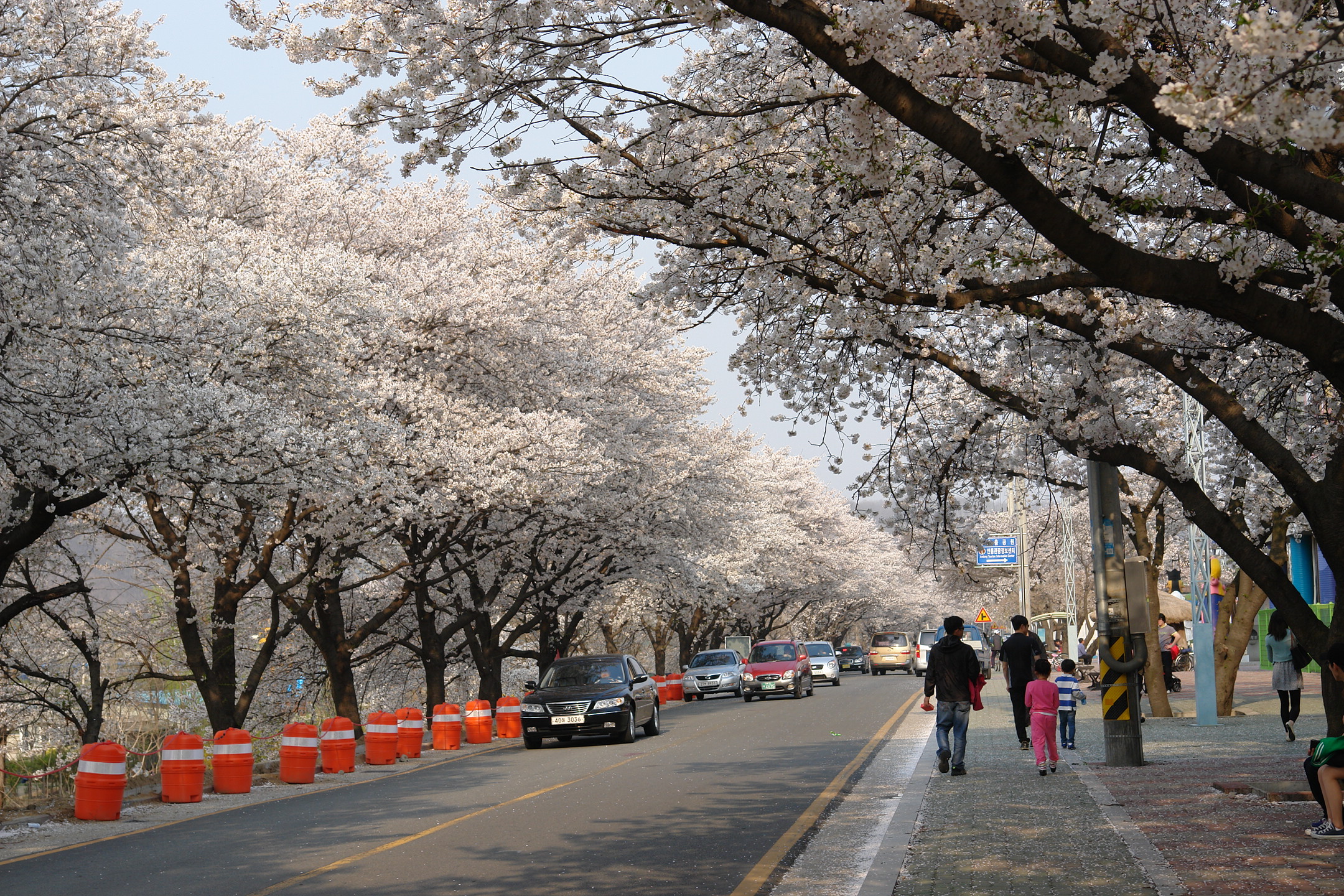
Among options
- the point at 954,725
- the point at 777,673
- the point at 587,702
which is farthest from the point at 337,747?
the point at 777,673

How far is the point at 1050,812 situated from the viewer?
10.2 metres

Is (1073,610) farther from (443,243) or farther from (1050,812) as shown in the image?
(1050,812)

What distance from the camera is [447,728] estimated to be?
2123 centimetres

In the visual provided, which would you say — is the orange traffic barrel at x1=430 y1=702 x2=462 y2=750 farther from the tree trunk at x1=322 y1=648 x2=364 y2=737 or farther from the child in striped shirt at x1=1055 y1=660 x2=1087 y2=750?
the child in striped shirt at x1=1055 y1=660 x2=1087 y2=750

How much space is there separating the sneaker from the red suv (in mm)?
25125

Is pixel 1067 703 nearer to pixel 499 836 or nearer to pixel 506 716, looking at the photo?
pixel 499 836

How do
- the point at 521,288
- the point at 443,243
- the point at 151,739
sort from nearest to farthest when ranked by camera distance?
the point at 521,288
the point at 443,243
the point at 151,739

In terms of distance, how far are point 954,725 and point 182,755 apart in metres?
8.80

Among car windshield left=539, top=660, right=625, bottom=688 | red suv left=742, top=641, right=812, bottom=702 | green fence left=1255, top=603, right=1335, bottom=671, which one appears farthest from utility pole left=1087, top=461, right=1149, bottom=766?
green fence left=1255, top=603, right=1335, bottom=671

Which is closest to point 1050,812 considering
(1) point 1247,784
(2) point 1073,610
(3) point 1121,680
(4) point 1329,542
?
(1) point 1247,784

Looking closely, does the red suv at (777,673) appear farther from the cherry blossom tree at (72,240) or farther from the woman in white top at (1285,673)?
the cherry blossom tree at (72,240)

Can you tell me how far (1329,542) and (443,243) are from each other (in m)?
24.0

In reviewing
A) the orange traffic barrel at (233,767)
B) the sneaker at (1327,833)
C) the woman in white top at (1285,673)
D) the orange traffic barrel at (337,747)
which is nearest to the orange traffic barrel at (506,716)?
the orange traffic barrel at (337,747)

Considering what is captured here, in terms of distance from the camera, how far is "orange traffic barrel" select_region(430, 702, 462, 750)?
69.7ft
